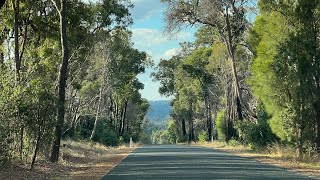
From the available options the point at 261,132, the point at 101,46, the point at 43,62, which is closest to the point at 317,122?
the point at 261,132

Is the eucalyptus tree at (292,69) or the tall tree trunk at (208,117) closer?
the eucalyptus tree at (292,69)

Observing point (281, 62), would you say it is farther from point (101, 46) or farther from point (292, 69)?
point (101, 46)

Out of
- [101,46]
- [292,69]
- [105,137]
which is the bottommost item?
[105,137]

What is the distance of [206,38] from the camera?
48188 millimetres

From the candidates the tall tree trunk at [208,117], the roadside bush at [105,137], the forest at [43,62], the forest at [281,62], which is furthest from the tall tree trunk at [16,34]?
the tall tree trunk at [208,117]

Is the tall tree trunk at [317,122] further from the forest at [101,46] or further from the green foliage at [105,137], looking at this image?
the green foliage at [105,137]

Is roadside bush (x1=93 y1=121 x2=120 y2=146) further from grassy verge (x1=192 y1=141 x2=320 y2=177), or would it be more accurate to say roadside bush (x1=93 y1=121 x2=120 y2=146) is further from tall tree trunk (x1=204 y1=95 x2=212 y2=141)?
grassy verge (x1=192 y1=141 x2=320 y2=177)

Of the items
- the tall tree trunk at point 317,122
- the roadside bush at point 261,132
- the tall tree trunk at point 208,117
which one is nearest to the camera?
the tall tree trunk at point 317,122

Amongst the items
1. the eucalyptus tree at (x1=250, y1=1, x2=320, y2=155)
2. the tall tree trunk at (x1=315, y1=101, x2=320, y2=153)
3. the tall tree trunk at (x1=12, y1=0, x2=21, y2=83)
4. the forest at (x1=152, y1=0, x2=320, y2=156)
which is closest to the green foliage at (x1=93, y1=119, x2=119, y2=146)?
the forest at (x1=152, y1=0, x2=320, y2=156)

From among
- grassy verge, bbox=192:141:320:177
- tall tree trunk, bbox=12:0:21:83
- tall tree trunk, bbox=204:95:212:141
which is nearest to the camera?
grassy verge, bbox=192:141:320:177

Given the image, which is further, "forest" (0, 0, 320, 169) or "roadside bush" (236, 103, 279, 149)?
"roadside bush" (236, 103, 279, 149)

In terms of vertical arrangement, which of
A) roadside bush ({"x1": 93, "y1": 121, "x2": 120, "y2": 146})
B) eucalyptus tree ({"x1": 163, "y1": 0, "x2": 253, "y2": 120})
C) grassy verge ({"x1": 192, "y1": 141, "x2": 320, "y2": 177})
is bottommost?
grassy verge ({"x1": 192, "y1": 141, "x2": 320, "y2": 177})

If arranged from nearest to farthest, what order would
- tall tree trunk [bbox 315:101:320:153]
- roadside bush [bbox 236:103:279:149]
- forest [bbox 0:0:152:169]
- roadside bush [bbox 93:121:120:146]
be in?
1. forest [bbox 0:0:152:169]
2. tall tree trunk [bbox 315:101:320:153]
3. roadside bush [bbox 236:103:279:149]
4. roadside bush [bbox 93:121:120:146]

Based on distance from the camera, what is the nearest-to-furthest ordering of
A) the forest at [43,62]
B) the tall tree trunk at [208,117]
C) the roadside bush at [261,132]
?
the forest at [43,62] < the roadside bush at [261,132] < the tall tree trunk at [208,117]
